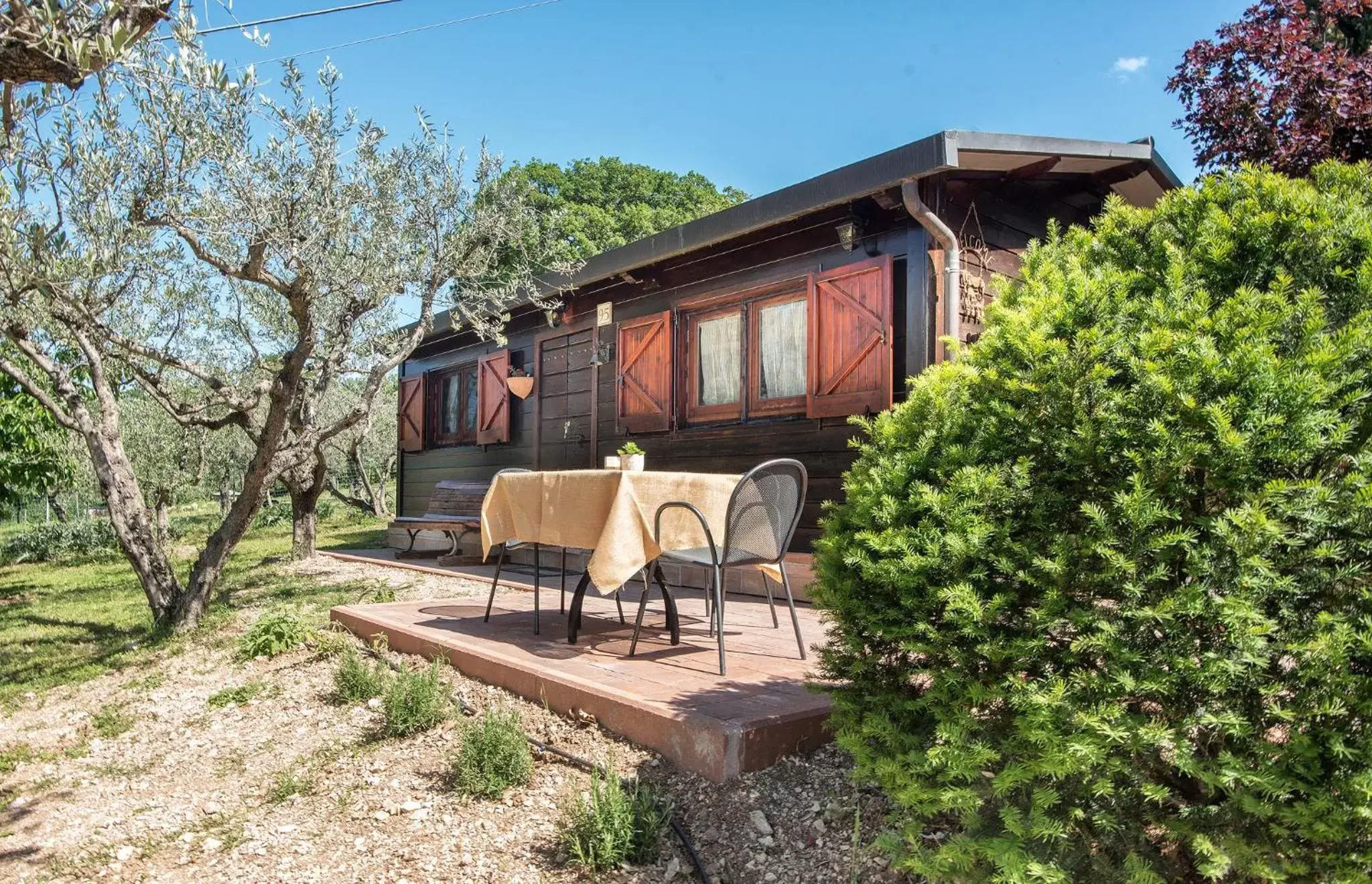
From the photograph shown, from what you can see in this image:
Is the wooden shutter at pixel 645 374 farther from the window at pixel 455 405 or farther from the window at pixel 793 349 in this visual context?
the window at pixel 455 405

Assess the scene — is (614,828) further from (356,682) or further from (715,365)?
(715,365)

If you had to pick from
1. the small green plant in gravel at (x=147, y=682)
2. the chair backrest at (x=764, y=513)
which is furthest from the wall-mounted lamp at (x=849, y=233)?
the small green plant in gravel at (x=147, y=682)

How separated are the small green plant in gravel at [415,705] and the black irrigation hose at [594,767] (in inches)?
3.3

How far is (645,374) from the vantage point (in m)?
7.10

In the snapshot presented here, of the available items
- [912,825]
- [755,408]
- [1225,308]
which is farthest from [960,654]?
[755,408]

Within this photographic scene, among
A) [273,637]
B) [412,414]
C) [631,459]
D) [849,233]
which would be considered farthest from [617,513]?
[412,414]

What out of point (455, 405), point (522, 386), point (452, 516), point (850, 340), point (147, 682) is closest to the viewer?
point (147, 682)

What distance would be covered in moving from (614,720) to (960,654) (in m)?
1.46

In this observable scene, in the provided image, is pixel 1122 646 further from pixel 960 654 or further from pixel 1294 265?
pixel 1294 265

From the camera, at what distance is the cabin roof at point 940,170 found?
4.64 meters

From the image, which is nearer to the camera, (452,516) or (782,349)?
(782,349)

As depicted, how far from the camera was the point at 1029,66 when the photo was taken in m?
11.7

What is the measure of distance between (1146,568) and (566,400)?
23.5ft

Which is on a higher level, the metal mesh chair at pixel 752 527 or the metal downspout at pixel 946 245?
the metal downspout at pixel 946 245
